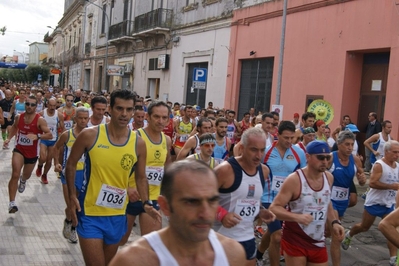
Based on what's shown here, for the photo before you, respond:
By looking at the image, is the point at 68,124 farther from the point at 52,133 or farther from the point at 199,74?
the point at 199,74

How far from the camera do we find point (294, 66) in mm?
19312

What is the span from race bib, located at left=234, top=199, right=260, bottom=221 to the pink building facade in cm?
1093

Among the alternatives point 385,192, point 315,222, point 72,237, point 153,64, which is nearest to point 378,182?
point 385,192

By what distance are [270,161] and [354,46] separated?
10555 mm

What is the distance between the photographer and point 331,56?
57.2ft

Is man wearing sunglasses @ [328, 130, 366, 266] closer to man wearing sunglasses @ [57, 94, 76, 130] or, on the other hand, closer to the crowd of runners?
the crowd of runners

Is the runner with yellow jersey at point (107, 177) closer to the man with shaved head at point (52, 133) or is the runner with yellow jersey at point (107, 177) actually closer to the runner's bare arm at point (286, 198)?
the runner's bare arm at point (286, 198)

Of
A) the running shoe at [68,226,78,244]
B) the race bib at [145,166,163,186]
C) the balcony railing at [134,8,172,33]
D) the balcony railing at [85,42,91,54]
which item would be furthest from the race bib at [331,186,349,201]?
the balcony railing at [85,42,91,54]

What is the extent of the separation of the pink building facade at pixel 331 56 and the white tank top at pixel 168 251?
44.0 feet

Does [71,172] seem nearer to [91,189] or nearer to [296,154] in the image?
[91,189]

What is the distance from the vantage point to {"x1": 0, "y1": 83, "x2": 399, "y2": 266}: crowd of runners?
2.29 meters

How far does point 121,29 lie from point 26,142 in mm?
30293

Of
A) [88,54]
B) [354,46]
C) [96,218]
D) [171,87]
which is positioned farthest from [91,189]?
[88,54]

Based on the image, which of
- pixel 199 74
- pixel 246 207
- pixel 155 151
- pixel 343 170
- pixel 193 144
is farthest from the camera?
pixel 199 74
